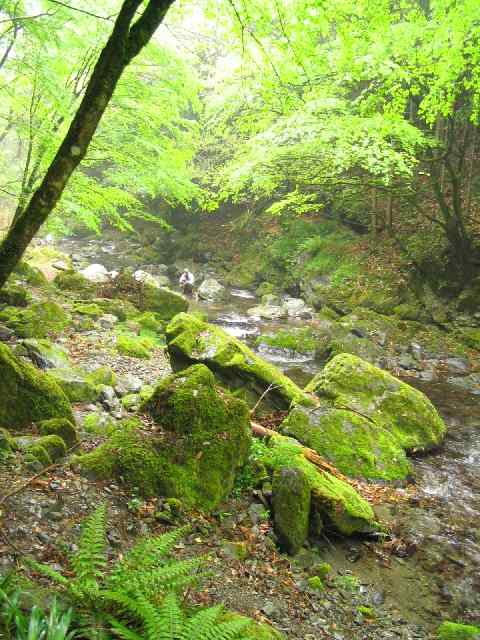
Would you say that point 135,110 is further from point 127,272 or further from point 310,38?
point 127,272

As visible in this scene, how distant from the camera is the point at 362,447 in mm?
7430

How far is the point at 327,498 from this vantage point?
5344mm

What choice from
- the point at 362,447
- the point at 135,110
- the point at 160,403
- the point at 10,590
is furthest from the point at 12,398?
the point at 135,110

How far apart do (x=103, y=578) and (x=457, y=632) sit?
332 cm

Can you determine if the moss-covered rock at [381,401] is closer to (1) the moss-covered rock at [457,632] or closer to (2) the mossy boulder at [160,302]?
(1) the moss-covered rock at [457,632]

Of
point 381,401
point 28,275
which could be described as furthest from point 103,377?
point 28,275

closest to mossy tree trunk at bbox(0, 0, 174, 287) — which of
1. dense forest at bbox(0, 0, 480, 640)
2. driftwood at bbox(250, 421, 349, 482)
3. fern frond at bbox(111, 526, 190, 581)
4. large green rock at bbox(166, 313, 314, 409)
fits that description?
dense forest at bbox(0, 0, 480, 640)

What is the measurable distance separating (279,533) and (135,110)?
27.7ft

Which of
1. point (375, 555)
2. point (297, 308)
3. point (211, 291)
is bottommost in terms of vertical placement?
point (375, 555)

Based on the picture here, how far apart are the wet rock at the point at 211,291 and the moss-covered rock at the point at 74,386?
14.6 m

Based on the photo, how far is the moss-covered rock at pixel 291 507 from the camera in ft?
15.9

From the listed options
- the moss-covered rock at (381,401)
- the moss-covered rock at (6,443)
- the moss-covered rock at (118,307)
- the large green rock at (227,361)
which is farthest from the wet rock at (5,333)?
the moss-covered rock at (381,401)

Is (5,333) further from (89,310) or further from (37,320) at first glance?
(89,310)

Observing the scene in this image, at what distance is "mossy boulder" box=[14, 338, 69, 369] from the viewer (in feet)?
23.2
